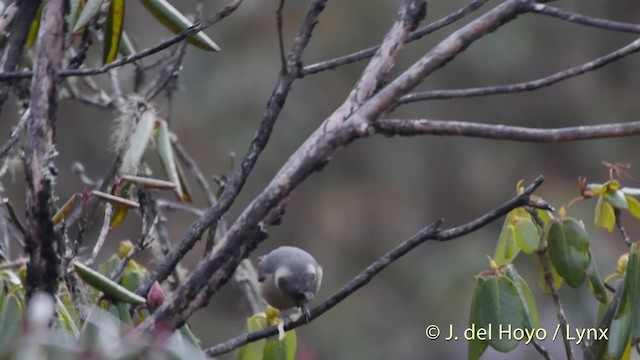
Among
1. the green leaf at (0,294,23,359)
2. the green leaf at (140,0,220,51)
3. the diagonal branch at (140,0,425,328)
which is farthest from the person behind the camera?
the green leaf at (140,0,220,51)

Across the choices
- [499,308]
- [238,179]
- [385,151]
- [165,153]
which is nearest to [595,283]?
[499,308]

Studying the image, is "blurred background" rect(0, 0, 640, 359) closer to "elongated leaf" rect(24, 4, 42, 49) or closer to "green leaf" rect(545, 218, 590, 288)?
"elongated leaf" rect(24, 4, 42, 49)

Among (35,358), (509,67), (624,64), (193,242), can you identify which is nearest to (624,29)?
(193,242)

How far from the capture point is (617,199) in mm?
1707

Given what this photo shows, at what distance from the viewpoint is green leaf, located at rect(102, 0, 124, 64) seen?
1.66m

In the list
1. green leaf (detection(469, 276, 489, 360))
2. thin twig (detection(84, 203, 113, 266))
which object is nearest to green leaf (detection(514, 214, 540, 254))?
green leaf (detection(469, 276, 489, 360))

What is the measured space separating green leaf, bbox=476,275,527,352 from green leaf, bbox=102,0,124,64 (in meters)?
0.80

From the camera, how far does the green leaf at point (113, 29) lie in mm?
1659

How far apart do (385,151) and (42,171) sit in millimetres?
7423

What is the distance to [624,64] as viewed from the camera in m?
8.74

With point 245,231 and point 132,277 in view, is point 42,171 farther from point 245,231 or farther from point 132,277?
point 132,277

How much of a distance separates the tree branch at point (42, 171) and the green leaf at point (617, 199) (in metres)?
0.99

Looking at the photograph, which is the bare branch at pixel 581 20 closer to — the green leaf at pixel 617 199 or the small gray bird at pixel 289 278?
the green leaf at pixel 617 199

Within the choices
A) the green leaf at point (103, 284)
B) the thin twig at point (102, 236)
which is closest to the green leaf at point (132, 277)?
the thin twig at point (102, 236)
